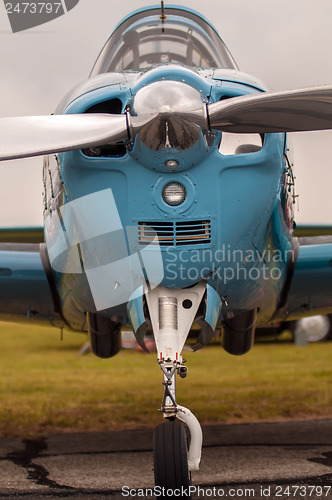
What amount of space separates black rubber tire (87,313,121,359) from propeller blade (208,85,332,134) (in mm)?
2482

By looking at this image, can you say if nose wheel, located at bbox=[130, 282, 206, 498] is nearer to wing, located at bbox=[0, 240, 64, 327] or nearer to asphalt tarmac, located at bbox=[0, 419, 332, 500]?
asphalt tarmac, located at bbox=[0, 419, 332, 500]

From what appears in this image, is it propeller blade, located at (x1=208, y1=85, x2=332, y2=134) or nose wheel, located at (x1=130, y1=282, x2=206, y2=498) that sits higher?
propeller blade, located at (x1=208, y1=85, x2=332, y2=134)

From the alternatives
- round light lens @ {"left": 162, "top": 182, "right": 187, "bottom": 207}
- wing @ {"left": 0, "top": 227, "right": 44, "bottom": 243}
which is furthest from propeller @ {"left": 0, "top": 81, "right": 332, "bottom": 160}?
wing @ {"left": 0, "top": 227, "right": 44, "bottom": 243}

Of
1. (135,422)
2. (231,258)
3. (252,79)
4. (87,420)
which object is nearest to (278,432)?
(135,422)

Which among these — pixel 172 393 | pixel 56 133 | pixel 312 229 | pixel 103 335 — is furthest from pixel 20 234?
pixel 172 393

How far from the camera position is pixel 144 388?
1280 cm

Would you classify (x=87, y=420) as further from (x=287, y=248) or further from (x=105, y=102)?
(x=105, y=102)

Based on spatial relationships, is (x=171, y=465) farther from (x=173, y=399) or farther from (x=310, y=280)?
(x=310, y=280)

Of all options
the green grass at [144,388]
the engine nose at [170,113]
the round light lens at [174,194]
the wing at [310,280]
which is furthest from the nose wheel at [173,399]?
the green grass at [144,388]

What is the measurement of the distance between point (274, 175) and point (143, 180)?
940mm

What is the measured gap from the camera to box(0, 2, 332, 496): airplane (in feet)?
15.6

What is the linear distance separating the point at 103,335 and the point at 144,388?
19.8ft

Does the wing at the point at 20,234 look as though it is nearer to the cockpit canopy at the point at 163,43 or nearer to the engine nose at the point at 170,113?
the cockpit canopy at the point at 163,43

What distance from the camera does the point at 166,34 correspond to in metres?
6.79
